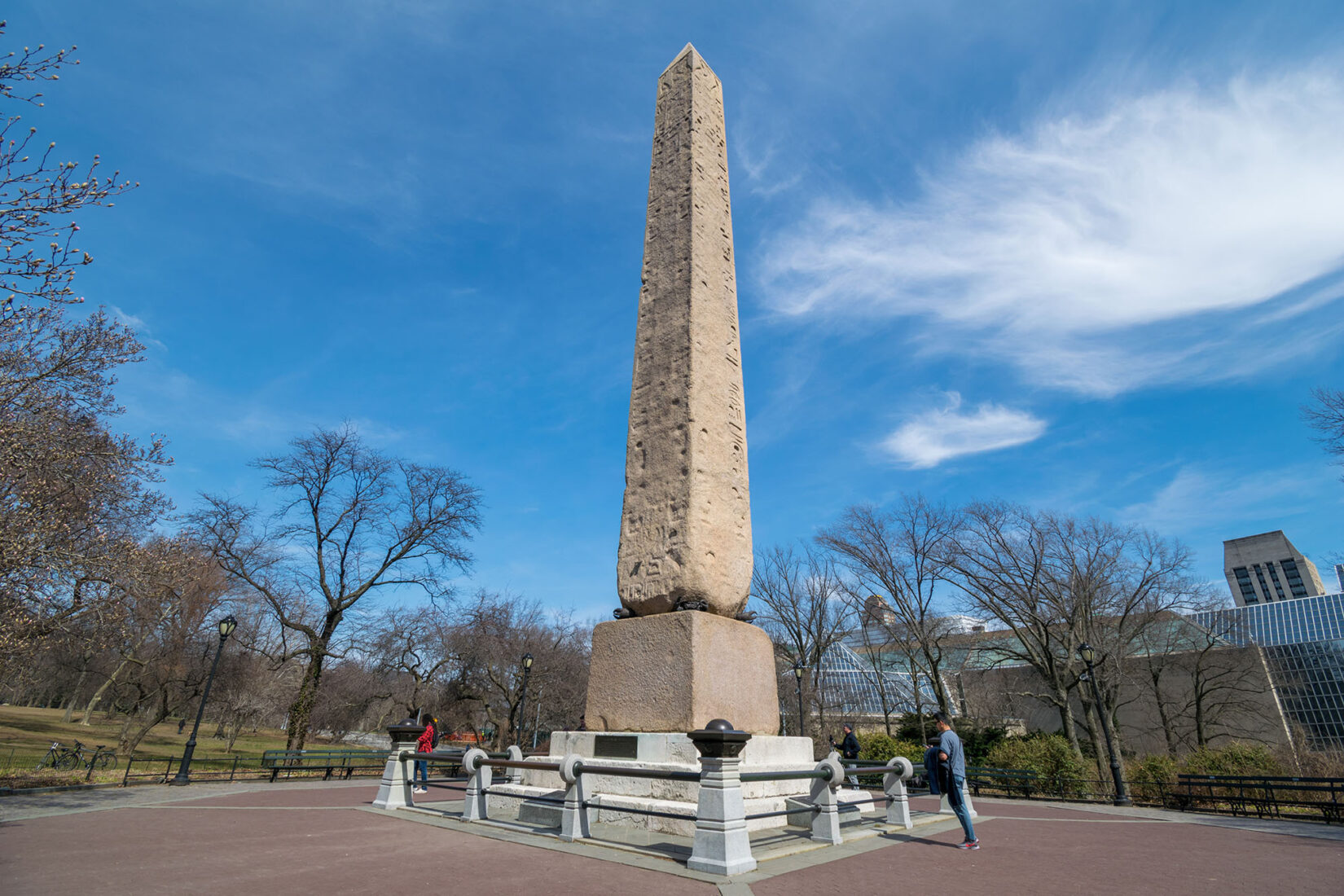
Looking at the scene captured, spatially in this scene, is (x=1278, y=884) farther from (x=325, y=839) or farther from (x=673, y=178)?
(x=673, y=178)

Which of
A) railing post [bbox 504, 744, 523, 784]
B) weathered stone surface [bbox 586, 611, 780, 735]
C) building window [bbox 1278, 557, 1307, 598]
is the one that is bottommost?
railing post [bbox 504, 744, 523, 784]

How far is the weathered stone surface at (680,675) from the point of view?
6.57 metres

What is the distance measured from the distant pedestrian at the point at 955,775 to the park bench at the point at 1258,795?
23.4ft

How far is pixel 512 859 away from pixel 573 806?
98 cm

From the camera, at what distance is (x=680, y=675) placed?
21.7 feet

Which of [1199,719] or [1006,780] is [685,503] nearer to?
[1006,780]

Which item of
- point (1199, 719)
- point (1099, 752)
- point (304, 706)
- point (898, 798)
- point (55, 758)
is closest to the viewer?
point (898, 798)

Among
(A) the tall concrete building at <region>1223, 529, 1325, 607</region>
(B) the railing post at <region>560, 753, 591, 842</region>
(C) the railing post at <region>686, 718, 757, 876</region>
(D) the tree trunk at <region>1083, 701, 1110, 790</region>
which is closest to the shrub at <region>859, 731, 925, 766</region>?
(D) the tree trunk at <region>1083, 701, 1110, 790</region>

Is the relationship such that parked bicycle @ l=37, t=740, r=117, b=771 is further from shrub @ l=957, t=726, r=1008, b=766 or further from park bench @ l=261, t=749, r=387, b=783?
shrub @ l=957, t=726, r=1008, b=766

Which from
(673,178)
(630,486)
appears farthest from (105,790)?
(673,178)

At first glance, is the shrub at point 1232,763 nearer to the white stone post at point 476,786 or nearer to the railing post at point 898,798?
the railing post at point 898,798

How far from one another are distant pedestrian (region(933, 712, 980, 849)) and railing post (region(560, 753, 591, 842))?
3837 millimetres

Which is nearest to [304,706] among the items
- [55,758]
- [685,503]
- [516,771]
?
[55,758]

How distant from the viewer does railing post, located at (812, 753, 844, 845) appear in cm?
Answer: 649
